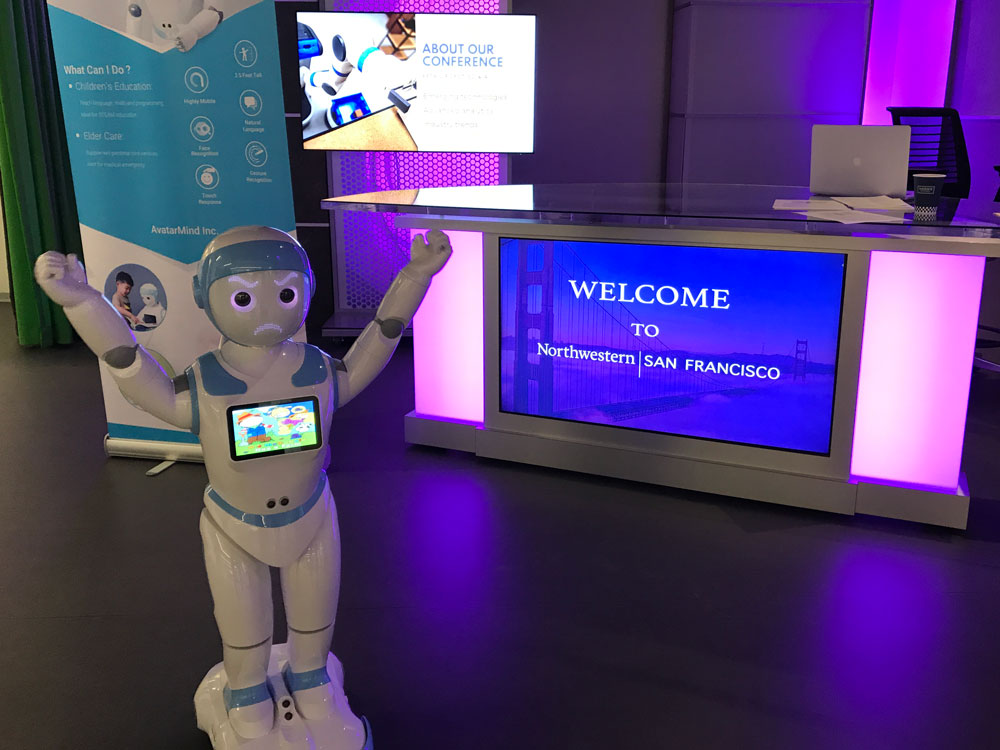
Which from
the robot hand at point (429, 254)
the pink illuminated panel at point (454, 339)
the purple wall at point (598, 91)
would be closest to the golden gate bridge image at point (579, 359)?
the pink illuminated panel at point (454, 339)

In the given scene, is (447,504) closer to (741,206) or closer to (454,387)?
(454,387)

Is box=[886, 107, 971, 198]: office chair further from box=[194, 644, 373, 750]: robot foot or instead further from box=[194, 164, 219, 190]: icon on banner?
box=[194, 644, 373, 750]: robot foot

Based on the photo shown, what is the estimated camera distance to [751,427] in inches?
118

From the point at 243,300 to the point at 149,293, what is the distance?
1.92 metres

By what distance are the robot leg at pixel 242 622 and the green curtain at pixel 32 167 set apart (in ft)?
13.3

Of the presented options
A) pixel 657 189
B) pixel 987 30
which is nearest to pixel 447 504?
pixel 657 189

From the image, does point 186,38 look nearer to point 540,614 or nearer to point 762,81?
point 540,614

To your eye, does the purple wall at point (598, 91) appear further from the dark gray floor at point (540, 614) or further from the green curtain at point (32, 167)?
the dark gray floor at point (540, 614)

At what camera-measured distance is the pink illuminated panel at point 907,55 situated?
5332 mm

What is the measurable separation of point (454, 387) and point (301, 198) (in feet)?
8.48

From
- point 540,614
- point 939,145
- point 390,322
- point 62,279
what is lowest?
point 540,614

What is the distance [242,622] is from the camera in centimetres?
167

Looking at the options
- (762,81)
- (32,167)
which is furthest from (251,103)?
(762,81)

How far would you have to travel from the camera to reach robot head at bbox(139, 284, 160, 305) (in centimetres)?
325
